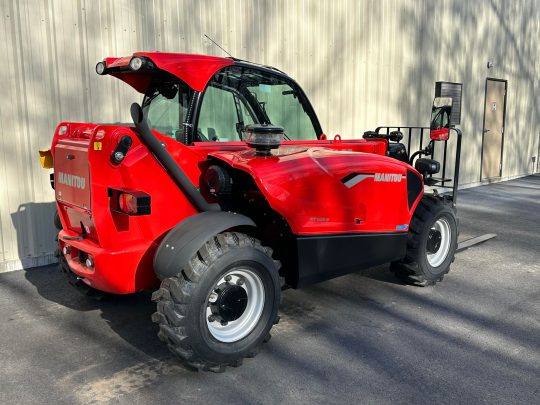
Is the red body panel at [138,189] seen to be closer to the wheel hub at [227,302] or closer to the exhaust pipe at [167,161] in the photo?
the exhaust pipe at [167,161]

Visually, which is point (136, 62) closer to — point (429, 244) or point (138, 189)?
point (138, 189)

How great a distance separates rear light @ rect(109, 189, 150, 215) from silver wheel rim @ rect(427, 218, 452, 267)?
10.2 ft

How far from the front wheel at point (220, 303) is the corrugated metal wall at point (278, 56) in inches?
130

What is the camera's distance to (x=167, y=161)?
128 inches

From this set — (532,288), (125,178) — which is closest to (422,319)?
(532,288)

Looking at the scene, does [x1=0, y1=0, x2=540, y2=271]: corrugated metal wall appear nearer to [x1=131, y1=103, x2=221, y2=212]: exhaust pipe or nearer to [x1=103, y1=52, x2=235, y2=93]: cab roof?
[x1=103, y1=52, x2=235, y2=93]: cab roof

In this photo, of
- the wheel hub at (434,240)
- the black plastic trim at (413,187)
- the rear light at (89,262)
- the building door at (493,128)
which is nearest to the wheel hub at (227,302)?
the rear light at (89,262)

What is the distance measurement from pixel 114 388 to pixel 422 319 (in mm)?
2478

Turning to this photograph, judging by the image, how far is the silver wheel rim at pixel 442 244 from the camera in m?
5.04

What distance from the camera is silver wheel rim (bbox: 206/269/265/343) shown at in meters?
3.38

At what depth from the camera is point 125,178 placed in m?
3.20

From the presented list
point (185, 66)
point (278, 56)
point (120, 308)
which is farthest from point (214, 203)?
point (278, 56)

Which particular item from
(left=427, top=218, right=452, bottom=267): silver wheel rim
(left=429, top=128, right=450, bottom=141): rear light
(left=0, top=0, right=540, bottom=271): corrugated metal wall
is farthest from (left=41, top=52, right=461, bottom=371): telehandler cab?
(left=0, top=0, right=540, bottom=271): corrugated metal wall

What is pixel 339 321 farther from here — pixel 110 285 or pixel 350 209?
pixel 110 285
